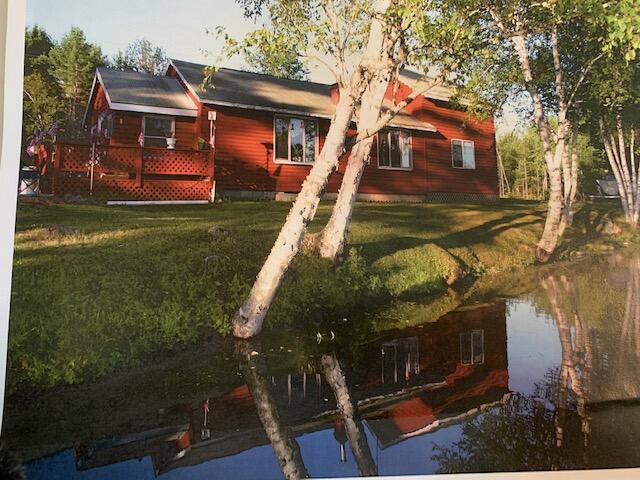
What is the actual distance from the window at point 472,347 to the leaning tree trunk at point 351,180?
1016mm

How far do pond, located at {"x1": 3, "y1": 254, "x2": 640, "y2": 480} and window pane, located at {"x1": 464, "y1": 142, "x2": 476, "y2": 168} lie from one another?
A: 1206mm

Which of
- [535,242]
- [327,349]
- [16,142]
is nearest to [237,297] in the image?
[327,349]

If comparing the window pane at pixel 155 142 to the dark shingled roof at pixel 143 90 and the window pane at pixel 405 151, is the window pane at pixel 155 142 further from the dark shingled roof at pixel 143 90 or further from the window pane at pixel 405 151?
the window pane at pixel 405 151

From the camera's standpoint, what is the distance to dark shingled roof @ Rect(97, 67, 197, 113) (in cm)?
264

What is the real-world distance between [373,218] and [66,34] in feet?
7.57

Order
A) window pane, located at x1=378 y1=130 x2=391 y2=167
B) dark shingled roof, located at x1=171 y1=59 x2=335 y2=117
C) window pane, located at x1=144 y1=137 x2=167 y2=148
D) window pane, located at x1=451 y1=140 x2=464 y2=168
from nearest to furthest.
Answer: window pane, located at x1=144 y1=137 x2=167 y2=148 < dark shingled roof, located at x1=171 y1=59 x2=335 y2=117 < window pane, located at x1=378 y1=130 x2=391 y2=167 < window pane, located at x1=451 y1=140 x2=464 y2=168

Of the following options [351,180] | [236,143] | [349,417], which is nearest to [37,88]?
[236,143]

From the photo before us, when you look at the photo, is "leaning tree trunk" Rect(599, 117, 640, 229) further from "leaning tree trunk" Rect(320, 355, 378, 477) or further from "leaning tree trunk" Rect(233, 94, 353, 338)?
"leaning tree trunk" Rect(320, 355, 378, 477)

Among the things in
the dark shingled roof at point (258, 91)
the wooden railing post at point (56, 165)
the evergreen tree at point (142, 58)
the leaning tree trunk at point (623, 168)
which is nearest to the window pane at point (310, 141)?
the dark shingled roof at point (258, 91)

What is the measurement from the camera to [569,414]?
96.5 inches

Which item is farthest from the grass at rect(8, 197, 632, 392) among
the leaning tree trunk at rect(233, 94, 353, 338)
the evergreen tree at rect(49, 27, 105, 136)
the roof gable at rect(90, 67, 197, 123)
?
the roof gable at rect(90, 67, 197, 123)

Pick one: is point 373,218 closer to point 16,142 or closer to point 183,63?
point 183,63

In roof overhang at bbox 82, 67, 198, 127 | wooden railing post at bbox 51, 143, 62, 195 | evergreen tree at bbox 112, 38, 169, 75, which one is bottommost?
wooden railing post at bbox 51, 143, 62, 195

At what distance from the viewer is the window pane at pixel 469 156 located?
341 cm
